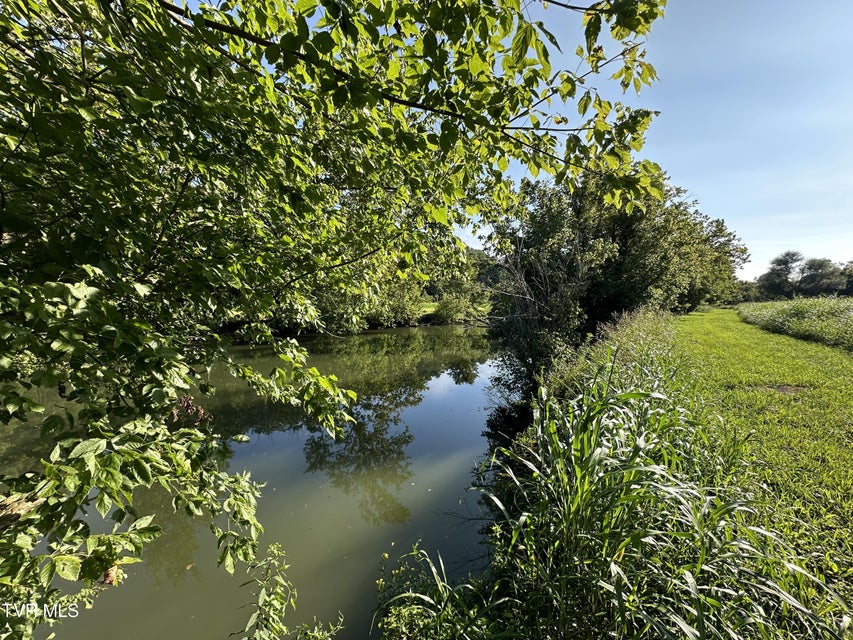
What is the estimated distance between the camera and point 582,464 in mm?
2297

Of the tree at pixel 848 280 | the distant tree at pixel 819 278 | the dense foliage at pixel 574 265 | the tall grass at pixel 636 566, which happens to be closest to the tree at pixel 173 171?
the tall grass at pixel 636 566

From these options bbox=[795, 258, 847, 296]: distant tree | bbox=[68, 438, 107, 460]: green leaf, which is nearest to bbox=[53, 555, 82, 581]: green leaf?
bbox=[68, 438, 107, 460]: green leaf

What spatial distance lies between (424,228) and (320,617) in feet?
13.9

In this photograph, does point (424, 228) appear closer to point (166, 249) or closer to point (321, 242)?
point (321, 242)

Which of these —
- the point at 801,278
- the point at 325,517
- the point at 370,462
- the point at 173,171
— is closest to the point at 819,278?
the point at 801,278

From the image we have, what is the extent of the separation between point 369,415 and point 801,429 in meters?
8.65

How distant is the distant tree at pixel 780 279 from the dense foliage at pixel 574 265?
184 ft

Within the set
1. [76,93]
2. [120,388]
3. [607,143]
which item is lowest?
[120,388]

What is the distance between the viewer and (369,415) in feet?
32.3

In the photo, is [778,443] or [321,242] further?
[778,443]

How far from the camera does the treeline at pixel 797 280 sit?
50441mm

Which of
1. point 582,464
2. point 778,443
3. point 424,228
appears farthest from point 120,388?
point 778,443

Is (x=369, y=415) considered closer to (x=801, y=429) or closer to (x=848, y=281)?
(x=801, y=429)

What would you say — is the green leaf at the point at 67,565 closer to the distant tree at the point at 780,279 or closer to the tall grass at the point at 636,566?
the tall grass at the point at 636,566
